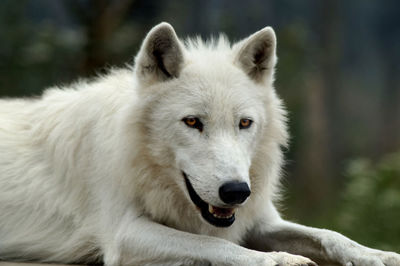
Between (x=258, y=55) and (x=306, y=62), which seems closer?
(x=258, y=55)

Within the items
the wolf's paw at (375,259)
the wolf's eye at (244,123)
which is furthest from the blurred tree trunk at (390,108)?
the wolf's eye at (244,123)

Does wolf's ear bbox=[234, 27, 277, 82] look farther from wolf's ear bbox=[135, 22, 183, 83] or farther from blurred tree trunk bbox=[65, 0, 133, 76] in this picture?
blurred tree trunk bbox=[65, 0, 133, 76]

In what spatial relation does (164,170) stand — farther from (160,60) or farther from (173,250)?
(160,60)

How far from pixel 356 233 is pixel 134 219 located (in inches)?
232

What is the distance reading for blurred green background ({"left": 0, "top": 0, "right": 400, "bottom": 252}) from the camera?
13023 mm

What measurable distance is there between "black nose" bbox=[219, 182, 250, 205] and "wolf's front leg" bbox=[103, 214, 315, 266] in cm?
37

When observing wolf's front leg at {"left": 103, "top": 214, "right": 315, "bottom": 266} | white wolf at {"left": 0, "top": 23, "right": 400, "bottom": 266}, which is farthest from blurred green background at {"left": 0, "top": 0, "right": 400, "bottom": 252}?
wolf's front leg at {"left": 103, "top": 214, "right": 315, "bottom": 266}

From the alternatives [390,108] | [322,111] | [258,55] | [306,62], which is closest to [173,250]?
[258,55]

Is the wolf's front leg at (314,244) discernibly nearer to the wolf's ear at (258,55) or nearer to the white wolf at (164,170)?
the white wolf at (164,170)

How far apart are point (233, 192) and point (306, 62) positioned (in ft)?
38.6

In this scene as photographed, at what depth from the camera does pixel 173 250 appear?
175 inches

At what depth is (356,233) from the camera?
390 inches

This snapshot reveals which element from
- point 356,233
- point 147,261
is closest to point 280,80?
point 356,233

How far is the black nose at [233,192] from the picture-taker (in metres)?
4.13
